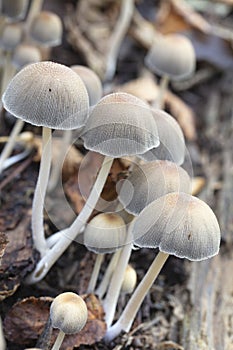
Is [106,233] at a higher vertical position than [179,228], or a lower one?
lower

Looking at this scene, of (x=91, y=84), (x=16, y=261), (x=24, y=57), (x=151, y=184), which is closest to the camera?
(x=151, y=184)

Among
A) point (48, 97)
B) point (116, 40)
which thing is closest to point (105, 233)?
point (48, 97)

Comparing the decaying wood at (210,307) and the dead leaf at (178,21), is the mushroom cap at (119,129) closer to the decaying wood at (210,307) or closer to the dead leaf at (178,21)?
the decaying wood at (210,307)

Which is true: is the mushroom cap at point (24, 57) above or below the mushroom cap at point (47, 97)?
below

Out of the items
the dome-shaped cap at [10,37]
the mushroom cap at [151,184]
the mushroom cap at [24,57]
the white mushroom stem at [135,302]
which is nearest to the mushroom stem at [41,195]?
the mushroom cap at [151,184]

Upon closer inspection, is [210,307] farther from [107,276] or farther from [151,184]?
[151,184]

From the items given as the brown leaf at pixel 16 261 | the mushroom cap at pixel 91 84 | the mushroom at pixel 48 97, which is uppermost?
the mushroom at pixel 48 97
